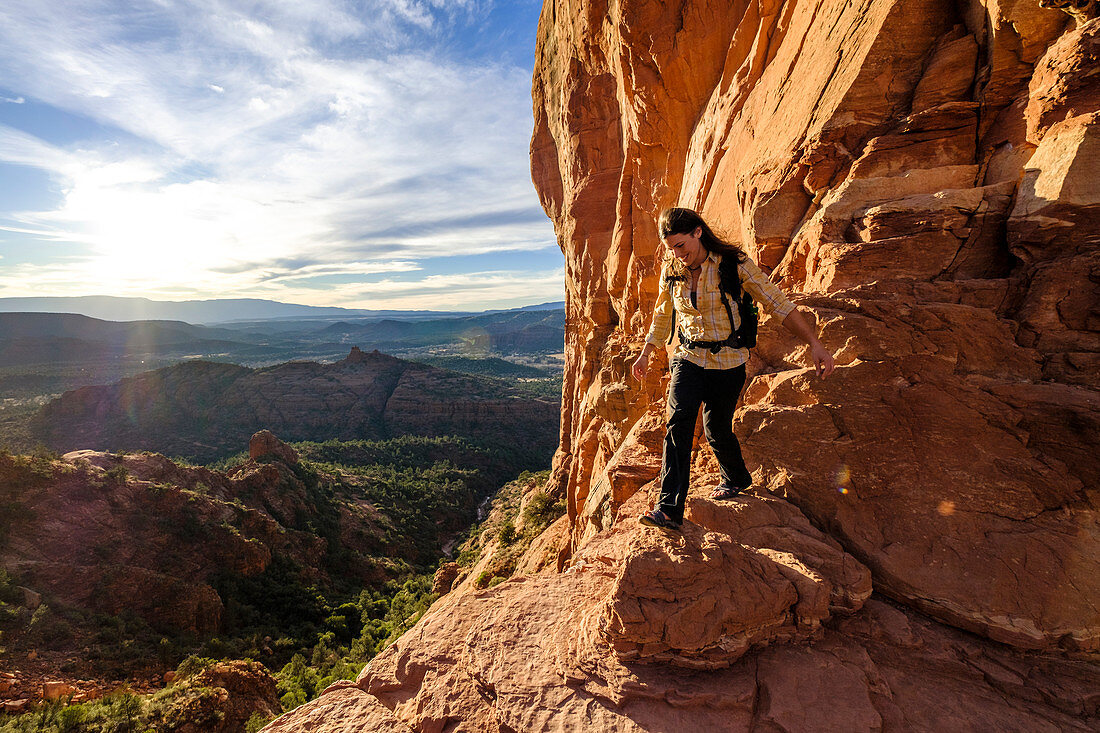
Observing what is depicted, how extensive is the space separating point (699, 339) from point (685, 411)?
0.66 m

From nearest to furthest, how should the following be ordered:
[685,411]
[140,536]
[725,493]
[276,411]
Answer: [685,411] < [725,493] < [140,536] < [276,411]

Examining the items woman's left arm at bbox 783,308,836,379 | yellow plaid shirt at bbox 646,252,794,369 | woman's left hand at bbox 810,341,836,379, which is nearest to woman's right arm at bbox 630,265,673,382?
yellow plaid shirt at bbox 646,252,794,369

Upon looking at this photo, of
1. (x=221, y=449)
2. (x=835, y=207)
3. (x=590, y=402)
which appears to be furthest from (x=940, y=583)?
(x=221, y=449)

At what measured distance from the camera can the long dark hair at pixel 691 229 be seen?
3.56 m

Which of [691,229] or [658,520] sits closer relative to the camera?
[691,229]

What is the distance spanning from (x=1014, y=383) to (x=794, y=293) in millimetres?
2071

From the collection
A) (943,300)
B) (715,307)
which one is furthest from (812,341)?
(943,300)

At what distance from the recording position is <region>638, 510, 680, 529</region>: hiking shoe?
367 centimetres

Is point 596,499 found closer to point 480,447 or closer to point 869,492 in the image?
point 869,492

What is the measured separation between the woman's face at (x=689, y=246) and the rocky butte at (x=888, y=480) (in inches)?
69.7

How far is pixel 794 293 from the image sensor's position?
509cm

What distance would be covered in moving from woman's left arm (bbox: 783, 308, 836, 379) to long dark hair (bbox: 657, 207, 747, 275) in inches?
26.0

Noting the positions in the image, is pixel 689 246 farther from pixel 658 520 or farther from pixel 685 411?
pixel 658 520

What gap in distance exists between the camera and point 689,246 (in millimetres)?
3588
